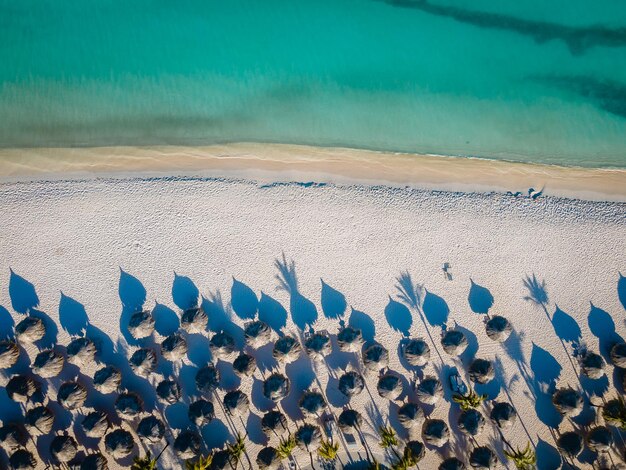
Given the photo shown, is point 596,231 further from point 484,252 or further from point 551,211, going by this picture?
point 484,252

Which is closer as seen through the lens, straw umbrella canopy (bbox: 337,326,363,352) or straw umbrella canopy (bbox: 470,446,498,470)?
straw umbrella canopy (bbox: 470,446,498,470)

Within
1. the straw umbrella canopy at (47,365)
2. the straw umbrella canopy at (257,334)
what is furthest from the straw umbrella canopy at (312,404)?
the straw umbrella canopy at (47,365)

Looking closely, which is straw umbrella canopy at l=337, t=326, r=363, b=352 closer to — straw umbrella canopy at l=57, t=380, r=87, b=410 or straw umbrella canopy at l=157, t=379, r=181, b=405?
straw umbrella canopy at l=157, t=379, r=181, b=405

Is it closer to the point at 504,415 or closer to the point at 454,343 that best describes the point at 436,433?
the point at 504,415

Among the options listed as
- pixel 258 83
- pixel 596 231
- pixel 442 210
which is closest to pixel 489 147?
pixel 442 210

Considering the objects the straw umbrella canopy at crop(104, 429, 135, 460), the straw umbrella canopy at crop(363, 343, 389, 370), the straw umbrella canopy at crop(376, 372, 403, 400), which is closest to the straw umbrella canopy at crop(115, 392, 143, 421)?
the straw umbrella canopy at crop(104, 429, 135, 460)

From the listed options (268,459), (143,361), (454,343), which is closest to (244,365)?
(268,459)
